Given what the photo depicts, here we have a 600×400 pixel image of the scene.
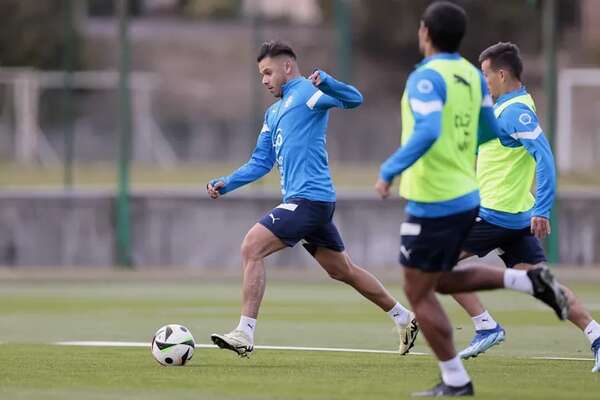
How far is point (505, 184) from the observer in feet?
35.8

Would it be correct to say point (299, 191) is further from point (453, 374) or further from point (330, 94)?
point (453, 374)

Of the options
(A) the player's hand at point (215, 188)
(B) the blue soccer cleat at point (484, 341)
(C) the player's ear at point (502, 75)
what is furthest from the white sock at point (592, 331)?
(A) the player's hand at point (215, 188)

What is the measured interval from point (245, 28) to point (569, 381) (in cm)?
3506

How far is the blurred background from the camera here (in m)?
23.0

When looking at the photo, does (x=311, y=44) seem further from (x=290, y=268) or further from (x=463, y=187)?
(x=463, y=187)

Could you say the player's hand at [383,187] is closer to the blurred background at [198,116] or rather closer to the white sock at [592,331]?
the white sock at [592,331]

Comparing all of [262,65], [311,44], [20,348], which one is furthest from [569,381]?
[311,44]

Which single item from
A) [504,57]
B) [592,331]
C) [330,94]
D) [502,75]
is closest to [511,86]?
[502,75]

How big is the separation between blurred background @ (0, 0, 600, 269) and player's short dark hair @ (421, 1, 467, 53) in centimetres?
1437

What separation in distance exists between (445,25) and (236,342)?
3.14 metres

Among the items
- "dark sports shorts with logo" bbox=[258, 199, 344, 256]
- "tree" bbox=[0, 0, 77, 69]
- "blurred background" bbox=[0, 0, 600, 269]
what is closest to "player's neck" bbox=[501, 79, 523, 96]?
"dark sports shorts with logo" bbox=[258, 199, 344, 256]

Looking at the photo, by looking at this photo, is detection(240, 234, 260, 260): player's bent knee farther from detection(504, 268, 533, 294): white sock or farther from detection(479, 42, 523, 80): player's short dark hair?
detection(504, 268, 533, 294): white sock

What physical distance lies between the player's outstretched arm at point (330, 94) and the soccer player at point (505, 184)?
3.23 feet

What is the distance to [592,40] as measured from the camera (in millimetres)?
36844
